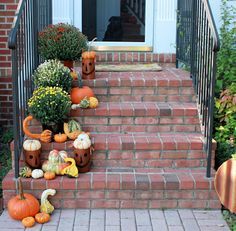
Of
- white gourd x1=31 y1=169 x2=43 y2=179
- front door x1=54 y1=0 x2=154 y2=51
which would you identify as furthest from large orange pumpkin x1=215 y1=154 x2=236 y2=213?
front door x1=54 y1=0 x2=154 y2=51

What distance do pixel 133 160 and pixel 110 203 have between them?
1.56 ft

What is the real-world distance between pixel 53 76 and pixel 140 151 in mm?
1049

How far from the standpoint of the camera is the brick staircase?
400 cm

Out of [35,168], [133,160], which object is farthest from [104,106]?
[35,168]

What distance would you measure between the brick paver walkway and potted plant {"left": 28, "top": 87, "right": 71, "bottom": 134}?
31.4 inches

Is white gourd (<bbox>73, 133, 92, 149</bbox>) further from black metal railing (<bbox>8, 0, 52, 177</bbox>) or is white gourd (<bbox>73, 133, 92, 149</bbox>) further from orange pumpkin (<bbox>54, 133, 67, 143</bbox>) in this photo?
black metal railing (<bbox>8, 0, 52, 177</bbox>)

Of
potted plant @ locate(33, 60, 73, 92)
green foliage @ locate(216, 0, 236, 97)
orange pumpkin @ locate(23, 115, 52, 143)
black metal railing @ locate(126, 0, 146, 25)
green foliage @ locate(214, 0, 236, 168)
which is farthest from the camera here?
black metal railing @ locate(126, 0, 146, 25)

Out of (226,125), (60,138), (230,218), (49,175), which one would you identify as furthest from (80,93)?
(230,218)

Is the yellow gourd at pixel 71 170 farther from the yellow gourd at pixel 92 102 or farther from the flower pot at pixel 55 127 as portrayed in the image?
the yellow gourd at pixel 92 102

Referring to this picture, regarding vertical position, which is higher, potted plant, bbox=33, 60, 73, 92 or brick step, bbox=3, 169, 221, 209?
potted plant, bbox=33, 60, 73, 92

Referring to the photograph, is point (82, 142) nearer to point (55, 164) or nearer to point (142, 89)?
point (55, 164)

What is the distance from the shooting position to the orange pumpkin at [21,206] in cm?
376

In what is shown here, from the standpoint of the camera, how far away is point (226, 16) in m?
5.62

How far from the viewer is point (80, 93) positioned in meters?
4.60
